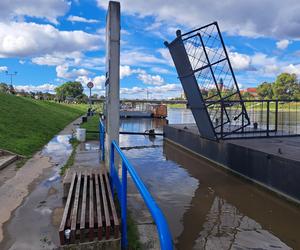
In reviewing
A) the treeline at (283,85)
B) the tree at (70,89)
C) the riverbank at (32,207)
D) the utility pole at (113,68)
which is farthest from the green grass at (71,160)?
the tree at (70,89)

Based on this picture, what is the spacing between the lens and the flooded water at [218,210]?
524 centimetres

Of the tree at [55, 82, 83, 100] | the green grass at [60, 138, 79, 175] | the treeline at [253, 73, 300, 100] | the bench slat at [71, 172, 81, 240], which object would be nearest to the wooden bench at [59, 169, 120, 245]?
the bench slat at [71, 172, 81, 240]

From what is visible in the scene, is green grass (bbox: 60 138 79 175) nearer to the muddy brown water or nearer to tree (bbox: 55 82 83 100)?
the muddy brown water

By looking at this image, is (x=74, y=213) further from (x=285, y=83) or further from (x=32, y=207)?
(x=285, y=83)

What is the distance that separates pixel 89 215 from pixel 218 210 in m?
3.46

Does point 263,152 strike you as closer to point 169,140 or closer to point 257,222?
point 257,222

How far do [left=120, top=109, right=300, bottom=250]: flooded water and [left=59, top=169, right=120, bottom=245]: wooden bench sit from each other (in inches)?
53.0

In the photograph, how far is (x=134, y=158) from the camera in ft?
42.4

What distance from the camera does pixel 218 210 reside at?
679 cm

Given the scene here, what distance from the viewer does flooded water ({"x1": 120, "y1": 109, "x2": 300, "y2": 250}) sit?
5.24 m

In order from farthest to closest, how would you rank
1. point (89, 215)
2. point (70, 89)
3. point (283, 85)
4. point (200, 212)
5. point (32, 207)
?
point (70, 89)
point (283, 85)
point (200, 212)
point (32, 207)
point (89, 215)

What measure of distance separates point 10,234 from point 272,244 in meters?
3.93

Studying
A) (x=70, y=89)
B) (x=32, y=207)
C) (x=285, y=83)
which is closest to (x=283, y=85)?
(x=285, y=83)

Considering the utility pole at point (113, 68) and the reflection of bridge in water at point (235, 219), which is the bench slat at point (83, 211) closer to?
the utility pole at point (113, 68)
